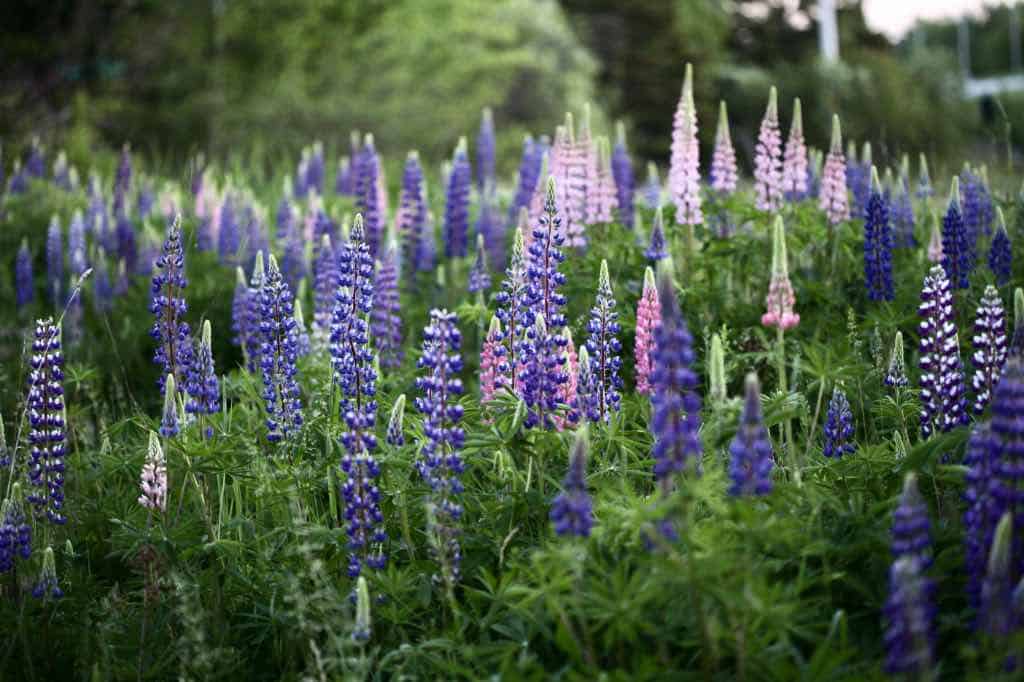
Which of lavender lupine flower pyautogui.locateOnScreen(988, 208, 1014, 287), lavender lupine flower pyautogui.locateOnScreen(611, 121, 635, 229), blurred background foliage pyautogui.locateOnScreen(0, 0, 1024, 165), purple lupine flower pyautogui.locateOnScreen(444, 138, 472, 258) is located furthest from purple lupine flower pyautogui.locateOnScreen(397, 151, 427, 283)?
blurred background foliage pyautogui.locateOnScreen(0, 0, 1024, 165)

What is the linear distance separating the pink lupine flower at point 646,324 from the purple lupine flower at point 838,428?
2.02 ft

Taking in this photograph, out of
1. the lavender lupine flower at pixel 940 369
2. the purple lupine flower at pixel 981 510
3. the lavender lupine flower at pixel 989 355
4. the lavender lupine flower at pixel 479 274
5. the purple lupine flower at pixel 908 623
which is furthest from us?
the lavender lupine flower at pixel 479 274

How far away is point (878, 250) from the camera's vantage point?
16.2 feet

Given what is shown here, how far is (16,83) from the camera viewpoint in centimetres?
1784

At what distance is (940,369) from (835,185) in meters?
2.15

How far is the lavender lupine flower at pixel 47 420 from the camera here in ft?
12.2

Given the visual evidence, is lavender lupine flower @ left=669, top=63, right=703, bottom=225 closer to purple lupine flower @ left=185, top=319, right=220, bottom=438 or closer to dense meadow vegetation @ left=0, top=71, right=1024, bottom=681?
dense meadow vegetation @ left=0, top=71, right=1024, bottom=681

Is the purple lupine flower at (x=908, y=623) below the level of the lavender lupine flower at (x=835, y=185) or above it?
below

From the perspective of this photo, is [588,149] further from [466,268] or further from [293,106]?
[293,106]

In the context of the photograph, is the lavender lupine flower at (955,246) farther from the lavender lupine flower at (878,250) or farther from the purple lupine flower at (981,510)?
the purple lupine flower at (981,510)

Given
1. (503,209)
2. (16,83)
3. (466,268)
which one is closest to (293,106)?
(16,83)

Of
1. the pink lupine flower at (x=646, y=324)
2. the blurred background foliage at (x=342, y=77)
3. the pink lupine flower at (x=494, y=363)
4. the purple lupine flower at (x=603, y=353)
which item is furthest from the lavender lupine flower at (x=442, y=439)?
the blurred background foliage at (x=342, y=77)

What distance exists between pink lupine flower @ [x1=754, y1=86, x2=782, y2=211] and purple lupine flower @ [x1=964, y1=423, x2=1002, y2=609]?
2759mm

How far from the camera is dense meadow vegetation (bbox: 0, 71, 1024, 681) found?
8.91ft
